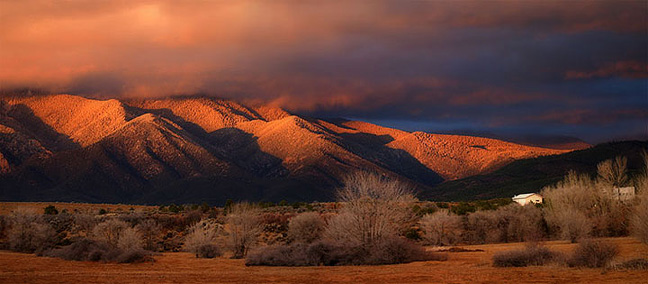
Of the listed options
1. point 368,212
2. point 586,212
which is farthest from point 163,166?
Answer: point 368,212

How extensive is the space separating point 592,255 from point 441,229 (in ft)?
102

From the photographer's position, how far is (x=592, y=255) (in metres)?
26.3

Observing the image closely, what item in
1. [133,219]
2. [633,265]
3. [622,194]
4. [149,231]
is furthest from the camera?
[133,219]

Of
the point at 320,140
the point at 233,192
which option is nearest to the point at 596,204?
the point at 233,192

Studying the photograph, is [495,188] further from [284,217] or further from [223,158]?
[223,158]

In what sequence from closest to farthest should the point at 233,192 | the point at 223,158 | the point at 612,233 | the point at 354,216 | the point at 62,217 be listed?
1. the point at 354,216
2. the point at 612,233
3. the point at 62,217
4. the point at 233,192
5. the point at 223,158

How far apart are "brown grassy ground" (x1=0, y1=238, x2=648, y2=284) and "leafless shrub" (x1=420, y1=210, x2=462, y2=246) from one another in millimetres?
22571

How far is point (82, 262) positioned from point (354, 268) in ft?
54.4

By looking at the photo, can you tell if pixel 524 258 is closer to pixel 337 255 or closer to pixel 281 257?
pixel 337 255

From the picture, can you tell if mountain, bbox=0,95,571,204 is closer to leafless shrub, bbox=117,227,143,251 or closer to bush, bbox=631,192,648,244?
leafless shrub, bbox=117,227,143,251

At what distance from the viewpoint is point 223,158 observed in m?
189

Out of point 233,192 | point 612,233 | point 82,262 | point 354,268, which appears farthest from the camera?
point 233,192

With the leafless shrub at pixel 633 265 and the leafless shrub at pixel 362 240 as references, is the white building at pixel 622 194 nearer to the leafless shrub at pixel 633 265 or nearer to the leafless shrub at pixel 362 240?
the leafless shrub at pixel 362 240

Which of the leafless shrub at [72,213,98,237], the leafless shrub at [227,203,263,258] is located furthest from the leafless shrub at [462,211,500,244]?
the leafless shrub at [72,213,98,237]
